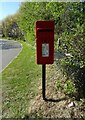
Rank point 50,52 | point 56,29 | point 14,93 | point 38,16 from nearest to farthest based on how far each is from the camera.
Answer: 1. point 50,52
2. point 14,93
3. point 56,29
4. point 38,16

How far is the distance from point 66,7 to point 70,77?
4.24ft

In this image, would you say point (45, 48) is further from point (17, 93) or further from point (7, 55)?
point (7, 55)

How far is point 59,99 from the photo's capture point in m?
4.20

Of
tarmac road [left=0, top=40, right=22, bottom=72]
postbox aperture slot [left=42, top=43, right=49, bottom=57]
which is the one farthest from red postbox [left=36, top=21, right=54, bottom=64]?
tarmac road [left=0, top=40, right=22, bottom=72]

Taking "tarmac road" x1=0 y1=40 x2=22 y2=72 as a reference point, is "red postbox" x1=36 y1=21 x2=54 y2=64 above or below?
above

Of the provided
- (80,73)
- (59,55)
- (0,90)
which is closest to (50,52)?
(80,73)

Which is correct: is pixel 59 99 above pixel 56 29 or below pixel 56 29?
below

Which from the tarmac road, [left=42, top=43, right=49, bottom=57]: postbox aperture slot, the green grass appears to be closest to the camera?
the green grass

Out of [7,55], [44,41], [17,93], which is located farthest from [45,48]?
[7,55]

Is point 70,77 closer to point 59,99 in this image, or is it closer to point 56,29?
point 59,99

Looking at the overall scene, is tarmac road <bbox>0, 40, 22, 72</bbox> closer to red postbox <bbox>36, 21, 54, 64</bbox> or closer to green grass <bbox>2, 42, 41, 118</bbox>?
green grass <bbox>2, 42, 41, 118</bbox>

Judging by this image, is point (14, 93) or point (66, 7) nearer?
point (66, 7)

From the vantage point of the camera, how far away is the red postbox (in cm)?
402

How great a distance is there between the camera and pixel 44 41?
4094 mm
